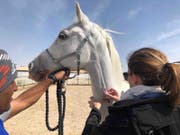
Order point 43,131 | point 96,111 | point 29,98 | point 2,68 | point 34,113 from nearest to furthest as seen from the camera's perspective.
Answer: point 2,68 → point 96,111 → point 29,98 → point 43,131 → point 34,113

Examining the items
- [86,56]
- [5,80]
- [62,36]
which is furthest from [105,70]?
[5,80]

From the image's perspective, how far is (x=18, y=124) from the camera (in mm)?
11000

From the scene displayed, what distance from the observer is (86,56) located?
132 inches

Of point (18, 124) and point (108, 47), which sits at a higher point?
point (108, 47)

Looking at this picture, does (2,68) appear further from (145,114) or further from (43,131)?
(43,131)

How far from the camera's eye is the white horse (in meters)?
3.19

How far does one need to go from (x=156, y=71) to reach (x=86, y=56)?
1.63 metres

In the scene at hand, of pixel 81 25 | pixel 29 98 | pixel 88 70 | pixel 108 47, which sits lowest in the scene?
pixel 29 98

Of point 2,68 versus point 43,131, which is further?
point 43,131

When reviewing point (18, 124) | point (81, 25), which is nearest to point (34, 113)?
point (18, 124)

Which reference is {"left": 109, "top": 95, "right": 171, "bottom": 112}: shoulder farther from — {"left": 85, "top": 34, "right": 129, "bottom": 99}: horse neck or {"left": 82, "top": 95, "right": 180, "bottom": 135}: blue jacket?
{"left": 85, "top": 34, "right": 129, "bottom": 99}: horse neck

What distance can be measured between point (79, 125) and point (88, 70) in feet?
23.8

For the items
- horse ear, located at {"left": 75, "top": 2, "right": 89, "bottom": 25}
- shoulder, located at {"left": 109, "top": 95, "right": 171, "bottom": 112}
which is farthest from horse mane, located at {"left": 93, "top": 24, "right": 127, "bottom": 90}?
shoulder, located at {"left": 109, "top": 95, "right": 171, "bottom": 112}

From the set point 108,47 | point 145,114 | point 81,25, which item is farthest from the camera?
point 81,25
